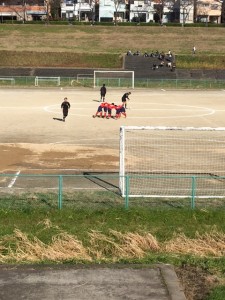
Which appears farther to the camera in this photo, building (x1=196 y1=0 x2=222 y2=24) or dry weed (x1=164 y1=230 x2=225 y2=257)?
building (x1=196 y1=0 x2=222 y2=24)

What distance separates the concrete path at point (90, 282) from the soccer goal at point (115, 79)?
49344 millimetres

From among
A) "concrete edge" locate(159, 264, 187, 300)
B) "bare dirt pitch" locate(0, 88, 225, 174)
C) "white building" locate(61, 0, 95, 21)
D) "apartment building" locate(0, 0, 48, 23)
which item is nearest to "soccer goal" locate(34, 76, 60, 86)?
"bare dirt pitch" locate(0, 88, 225, 174)

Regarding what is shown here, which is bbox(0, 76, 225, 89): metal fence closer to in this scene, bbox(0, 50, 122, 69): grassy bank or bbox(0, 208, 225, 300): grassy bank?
bbox(0, 50, 122, 69): grassy bank

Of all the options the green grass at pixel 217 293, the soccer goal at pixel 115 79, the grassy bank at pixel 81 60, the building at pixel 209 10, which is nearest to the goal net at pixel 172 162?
the green grass at pixel 217 293

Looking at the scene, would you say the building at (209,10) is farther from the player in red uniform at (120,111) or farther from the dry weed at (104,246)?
the dry weed at (104,246)

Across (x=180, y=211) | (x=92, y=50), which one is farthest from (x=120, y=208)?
(x=92, y=50)

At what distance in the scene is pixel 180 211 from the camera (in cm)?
1911

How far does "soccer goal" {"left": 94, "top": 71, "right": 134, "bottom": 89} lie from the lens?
63.3 metres

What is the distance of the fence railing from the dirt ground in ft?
6.47

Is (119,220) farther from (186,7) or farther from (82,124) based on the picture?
(186,7)

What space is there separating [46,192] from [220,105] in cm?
2859

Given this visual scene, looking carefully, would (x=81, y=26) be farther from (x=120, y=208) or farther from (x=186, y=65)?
(x=120, y=208)

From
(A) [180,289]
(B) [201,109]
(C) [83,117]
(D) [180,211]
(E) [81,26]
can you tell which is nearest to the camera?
(A) [180,289]

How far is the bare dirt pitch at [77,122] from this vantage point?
26062mm
